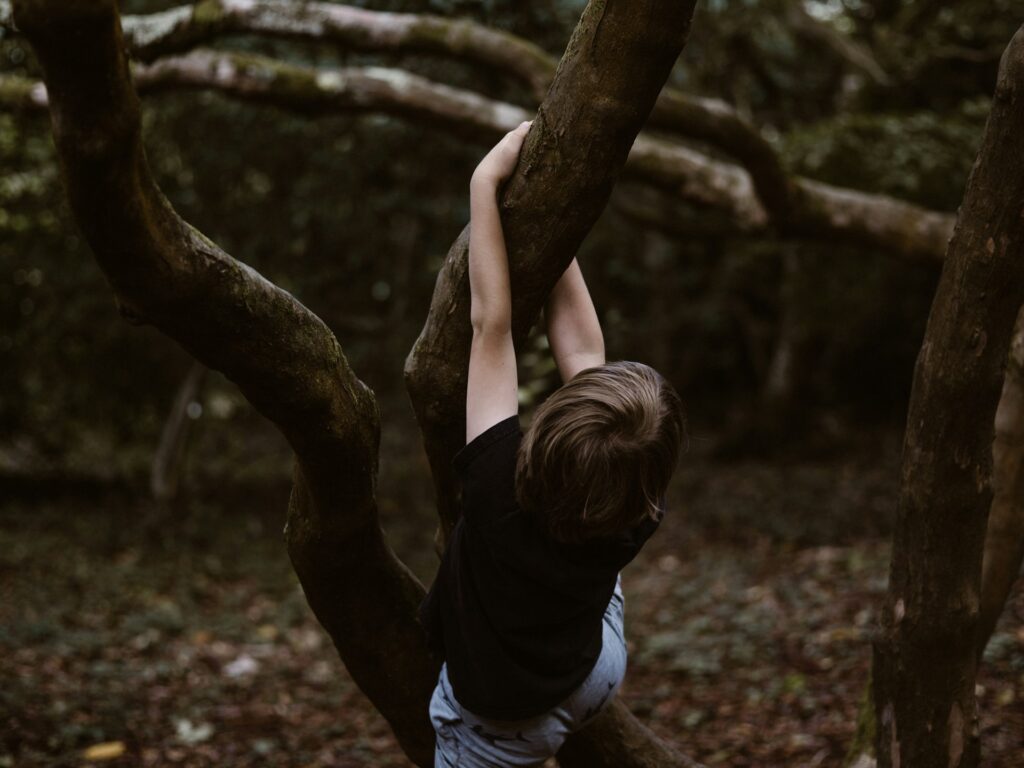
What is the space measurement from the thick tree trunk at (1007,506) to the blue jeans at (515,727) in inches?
54.6

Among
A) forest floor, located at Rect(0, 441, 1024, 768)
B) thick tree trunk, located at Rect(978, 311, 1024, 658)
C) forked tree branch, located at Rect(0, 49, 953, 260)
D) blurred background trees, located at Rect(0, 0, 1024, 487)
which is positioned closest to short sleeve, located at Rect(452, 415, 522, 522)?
thick tree trunk, located at Rect(978, 311, 1024, 658)

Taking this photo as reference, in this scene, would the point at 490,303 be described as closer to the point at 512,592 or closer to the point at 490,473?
the point at 490,473

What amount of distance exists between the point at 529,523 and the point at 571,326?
0.68m

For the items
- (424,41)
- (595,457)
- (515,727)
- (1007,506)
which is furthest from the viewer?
(424,41)

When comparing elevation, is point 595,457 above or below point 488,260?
below

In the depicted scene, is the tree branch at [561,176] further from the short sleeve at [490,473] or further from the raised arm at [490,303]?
the short sleeve at [490,473]

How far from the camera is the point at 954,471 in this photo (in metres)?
2.50

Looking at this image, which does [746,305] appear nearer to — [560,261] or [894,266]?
[894,266]

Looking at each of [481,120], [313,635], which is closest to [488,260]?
[481,120]

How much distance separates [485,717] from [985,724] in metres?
2.80

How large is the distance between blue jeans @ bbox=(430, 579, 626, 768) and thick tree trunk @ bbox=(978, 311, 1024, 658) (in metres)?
1.39

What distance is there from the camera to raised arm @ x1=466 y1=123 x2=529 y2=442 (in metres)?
2.17

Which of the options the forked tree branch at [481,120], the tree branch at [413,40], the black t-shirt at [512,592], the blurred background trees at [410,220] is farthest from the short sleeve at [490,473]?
the blurred background trees at [410,220]

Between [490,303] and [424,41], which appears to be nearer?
[490,303]
